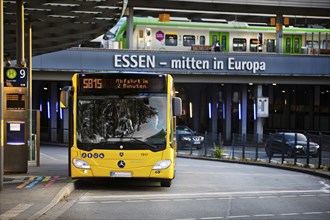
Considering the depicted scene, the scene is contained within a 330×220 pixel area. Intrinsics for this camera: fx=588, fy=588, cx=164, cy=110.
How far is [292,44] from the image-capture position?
49.7 meters

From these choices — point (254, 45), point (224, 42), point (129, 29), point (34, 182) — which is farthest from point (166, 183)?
point (254, 45)

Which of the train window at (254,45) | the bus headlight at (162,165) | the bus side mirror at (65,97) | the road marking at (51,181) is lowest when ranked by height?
the road marking at (51,181)

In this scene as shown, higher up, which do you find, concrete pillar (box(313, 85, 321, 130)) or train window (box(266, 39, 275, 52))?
train window (box(266, 39, 275, 52))

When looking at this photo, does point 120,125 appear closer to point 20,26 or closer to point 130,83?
point 130,83

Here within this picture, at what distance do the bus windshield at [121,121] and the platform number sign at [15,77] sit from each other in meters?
3.53

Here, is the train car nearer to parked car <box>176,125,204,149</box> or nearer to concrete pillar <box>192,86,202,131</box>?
parked car <box>176,125,204,149</box>

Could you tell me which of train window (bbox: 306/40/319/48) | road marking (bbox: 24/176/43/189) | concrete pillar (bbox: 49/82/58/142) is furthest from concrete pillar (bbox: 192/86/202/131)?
road marking (bbox: 24/176/43/189)

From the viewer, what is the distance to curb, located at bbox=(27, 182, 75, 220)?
10.3 metres

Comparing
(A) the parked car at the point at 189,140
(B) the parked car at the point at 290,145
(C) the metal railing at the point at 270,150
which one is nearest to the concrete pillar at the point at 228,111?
(A) the parked car at the point at 189,140

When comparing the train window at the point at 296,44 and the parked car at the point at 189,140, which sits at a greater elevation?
the train window at the point at 296,44

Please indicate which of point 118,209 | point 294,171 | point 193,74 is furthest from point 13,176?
point 193,74

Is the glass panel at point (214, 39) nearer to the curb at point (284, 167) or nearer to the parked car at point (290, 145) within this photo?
the curb at point (284, 167)

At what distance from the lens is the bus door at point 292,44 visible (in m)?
49.3

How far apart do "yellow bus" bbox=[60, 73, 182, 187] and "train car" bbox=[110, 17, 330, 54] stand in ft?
99.4
